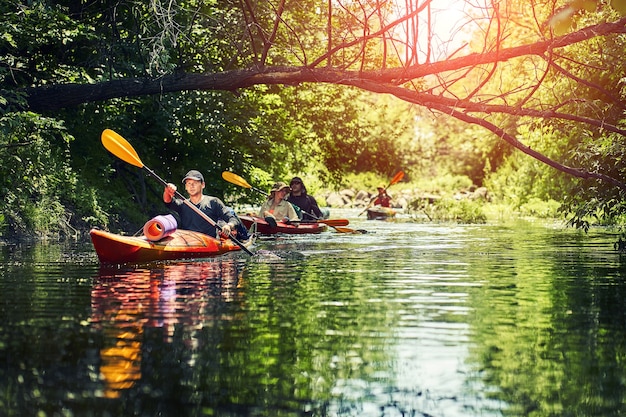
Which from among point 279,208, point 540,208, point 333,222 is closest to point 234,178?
point 279,208

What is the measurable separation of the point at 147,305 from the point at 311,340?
2.35 meters

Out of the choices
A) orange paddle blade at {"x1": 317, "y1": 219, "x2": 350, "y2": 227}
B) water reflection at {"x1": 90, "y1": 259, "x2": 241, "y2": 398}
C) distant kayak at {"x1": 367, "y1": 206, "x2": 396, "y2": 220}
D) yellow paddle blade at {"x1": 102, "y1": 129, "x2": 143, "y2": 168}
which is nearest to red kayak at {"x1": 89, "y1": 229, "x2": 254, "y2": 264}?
water reflection at {"x1": 90, "y1": 259, "x2": 241, "y2": 398}

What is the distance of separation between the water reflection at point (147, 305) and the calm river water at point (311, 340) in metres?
0.02

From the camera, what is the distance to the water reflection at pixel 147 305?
6.32m

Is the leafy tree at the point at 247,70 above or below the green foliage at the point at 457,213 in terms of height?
above

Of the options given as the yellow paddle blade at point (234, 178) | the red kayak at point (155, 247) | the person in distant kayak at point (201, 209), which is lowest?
the red kayak at point (155, 247)

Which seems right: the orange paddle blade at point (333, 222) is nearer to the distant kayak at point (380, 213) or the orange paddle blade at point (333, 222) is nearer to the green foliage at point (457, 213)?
the green foliage at point (457, 213)

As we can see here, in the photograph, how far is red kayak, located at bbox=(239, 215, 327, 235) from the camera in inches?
808

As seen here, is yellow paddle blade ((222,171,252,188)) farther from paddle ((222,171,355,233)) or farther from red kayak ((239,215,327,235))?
red kayak ((239,215,327,235))

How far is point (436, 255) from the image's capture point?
52.2 ft

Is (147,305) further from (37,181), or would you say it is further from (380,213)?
(380,213)

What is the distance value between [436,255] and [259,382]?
10.4 m

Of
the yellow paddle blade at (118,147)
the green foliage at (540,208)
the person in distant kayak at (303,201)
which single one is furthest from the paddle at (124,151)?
the green foliage at (540,208)

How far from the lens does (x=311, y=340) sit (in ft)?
23.4
